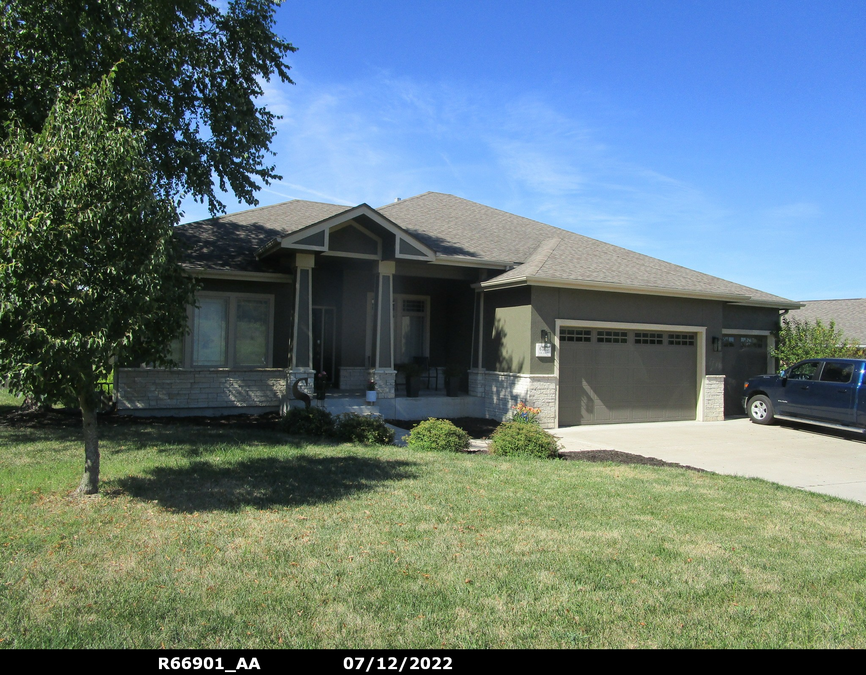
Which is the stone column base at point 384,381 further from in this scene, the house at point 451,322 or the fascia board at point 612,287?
the fascia board at point 612,287

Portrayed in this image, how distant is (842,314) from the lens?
89.4 ft

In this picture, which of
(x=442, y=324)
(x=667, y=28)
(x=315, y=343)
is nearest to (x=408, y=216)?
(x=442, y=324)

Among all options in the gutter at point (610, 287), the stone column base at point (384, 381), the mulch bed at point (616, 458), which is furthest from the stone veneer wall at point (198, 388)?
the mulch bed at point (616, 458)

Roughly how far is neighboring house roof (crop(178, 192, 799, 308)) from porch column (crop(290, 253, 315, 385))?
164cm

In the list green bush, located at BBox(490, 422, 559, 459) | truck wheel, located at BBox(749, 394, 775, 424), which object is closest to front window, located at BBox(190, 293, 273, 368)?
green bush, located at BBox(490, 422, 559, 459)

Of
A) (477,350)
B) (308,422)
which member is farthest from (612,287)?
(308,422)

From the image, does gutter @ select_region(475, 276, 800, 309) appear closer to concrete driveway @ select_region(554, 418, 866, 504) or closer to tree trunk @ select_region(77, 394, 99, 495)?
concrete driveway @ select_region(554, 418, 866, 504)

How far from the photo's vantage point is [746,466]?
988 cm

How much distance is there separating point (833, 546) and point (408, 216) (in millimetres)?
13472

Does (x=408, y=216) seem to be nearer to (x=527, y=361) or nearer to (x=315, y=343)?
(x=315, y=343)

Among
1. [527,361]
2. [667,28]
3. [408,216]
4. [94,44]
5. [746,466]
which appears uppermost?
[667,28]

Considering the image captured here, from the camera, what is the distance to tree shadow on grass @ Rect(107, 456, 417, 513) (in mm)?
6562

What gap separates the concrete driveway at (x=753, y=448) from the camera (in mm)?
9117

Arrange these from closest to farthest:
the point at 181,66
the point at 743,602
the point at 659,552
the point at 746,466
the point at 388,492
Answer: the point at 743,602
the point at 659,552
the point at 388,492
the point at 746,466
the point at 181,66
